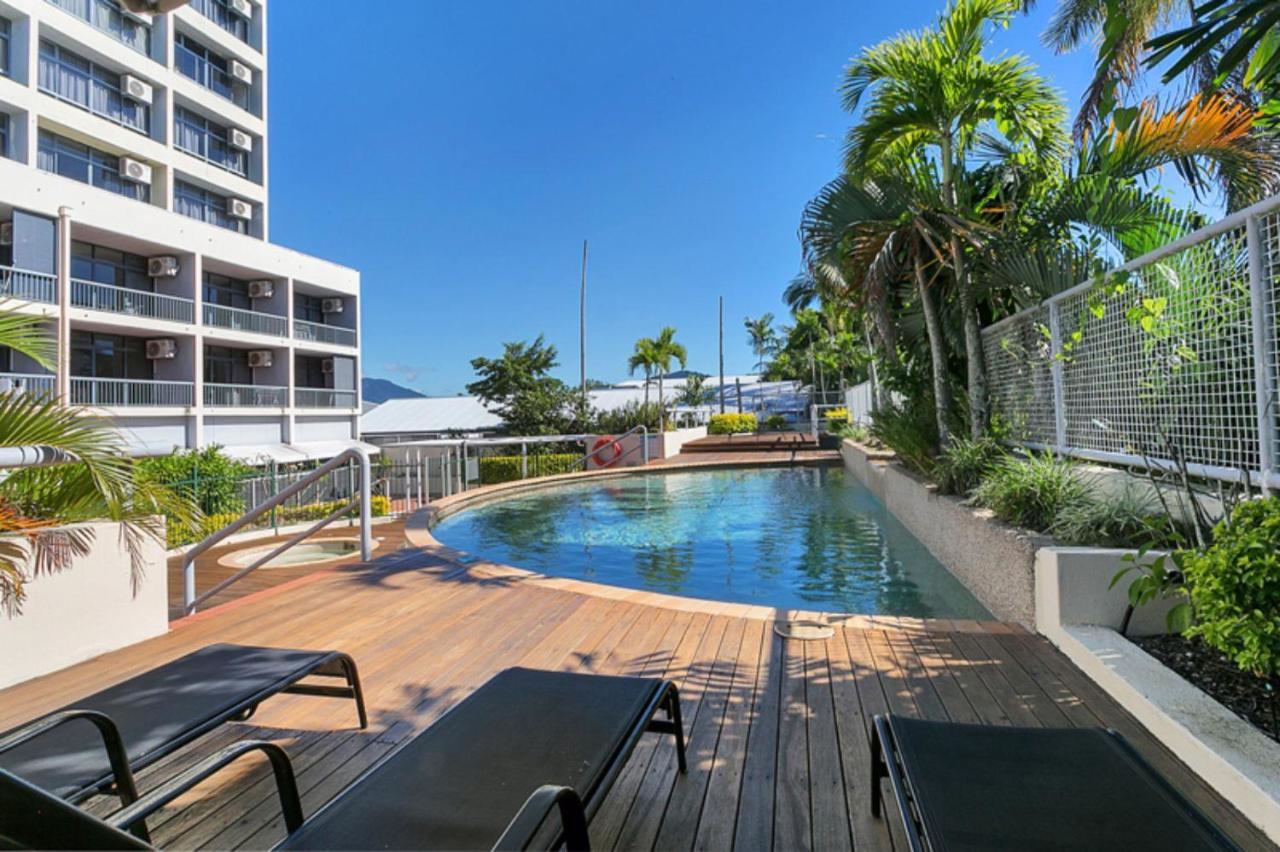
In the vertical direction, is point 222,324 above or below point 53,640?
above

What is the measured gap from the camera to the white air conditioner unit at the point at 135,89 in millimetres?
19250

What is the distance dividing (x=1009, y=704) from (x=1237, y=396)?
2057 mm

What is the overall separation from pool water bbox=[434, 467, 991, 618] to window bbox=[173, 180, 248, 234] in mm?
18036

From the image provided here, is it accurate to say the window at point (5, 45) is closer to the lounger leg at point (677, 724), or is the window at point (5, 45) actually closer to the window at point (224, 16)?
the window at point (224, 16)

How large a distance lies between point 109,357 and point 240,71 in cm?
1178

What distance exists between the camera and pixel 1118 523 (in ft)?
12.3

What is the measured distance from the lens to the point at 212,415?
20.6 meters

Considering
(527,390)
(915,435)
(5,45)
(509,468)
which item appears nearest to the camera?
(915,435)

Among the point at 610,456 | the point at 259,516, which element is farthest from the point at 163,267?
the point at 259,516

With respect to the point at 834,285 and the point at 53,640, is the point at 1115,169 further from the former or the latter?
the point at 53,640

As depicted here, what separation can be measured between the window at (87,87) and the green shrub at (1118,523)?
80.2 feet

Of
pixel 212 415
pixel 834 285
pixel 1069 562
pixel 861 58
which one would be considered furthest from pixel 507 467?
pixel 1069 562

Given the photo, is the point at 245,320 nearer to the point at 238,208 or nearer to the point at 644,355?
the point at 238,208

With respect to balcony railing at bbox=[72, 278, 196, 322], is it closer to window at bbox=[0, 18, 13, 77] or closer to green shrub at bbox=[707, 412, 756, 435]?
window at bbox=[0, 18, 13, 77]
